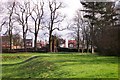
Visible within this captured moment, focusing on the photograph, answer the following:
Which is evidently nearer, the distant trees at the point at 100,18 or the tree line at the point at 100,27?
the tree line at the point at 100,27

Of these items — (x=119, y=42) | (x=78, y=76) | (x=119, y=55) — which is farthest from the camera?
(x=119, y=55)

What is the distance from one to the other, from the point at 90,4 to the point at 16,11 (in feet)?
37.5

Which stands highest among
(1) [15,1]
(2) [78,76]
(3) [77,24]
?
(1) [15,1]

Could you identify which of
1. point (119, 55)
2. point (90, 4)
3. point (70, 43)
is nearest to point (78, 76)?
point (119, 55)

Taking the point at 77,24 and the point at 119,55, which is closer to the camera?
the point at 119,55

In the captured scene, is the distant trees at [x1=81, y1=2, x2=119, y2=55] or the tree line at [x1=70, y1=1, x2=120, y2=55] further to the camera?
the distant trees at [x1=81, y1=2, x2=119, y2=55]

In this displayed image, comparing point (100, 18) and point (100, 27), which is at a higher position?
point (100, 18)

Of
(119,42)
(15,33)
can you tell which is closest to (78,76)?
(119,42)

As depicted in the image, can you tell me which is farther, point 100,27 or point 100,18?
point 100,18

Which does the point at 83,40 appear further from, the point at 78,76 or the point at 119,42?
the point at 78,76

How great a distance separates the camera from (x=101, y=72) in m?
8.12

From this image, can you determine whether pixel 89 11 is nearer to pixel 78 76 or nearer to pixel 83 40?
pixel 83 40

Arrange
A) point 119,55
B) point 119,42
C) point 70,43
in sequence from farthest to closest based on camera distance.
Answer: point 70,43
point 119,55
point 119,42

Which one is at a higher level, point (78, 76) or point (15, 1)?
point (15, 1)
